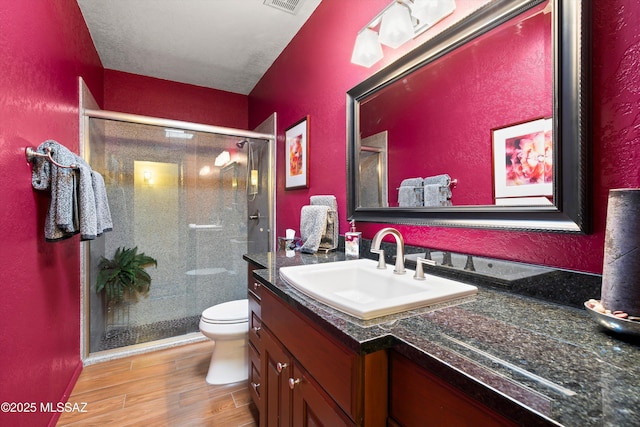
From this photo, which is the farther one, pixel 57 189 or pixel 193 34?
pixel 193 34

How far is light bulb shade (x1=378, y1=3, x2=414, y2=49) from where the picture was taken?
4.12 ft

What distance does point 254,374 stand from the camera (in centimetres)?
152

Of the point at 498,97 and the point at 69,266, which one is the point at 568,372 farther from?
the point at 69,266

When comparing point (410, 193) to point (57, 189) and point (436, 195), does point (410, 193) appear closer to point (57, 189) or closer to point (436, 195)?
point (436, 195)

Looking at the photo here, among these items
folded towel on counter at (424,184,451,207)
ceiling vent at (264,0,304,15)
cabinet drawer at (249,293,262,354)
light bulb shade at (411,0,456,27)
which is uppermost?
ceiling vent at (264,0,304,15)

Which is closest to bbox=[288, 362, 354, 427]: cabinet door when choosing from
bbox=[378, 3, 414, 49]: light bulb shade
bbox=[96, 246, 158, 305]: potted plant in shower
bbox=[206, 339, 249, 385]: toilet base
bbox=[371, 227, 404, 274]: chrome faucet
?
bbox=[371, 227, 404, 274]: chrome faucet

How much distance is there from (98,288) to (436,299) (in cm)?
260

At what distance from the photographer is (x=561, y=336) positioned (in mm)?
598

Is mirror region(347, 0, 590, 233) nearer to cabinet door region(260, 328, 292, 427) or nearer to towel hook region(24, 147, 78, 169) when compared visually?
cabinet door region(260, 328, 292, 427)

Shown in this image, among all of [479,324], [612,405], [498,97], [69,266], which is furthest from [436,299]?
[69,266]

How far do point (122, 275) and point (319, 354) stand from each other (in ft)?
7.84

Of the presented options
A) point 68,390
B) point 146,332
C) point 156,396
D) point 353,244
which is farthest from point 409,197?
point 146,332

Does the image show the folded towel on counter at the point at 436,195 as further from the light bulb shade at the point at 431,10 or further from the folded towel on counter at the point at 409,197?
the light bulb shade at the point at 431,10

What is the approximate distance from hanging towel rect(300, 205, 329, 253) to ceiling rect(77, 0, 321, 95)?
1.47 m
